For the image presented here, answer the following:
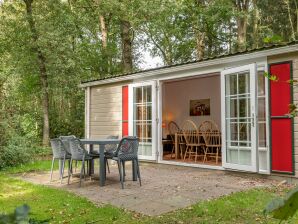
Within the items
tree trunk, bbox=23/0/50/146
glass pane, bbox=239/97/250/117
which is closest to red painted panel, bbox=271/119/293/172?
glass pane, bbox=239/97/250/117

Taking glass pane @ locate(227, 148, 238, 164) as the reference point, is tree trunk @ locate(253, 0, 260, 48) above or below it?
above

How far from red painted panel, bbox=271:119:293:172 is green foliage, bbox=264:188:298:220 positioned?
5486 millimetres

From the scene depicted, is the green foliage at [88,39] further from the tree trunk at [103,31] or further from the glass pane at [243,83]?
the glass pane at [243,83]

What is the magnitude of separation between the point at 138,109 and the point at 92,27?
8401 millimetres

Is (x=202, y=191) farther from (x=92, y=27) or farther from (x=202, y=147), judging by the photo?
(x=92, y=27)

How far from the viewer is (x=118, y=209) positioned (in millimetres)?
4086

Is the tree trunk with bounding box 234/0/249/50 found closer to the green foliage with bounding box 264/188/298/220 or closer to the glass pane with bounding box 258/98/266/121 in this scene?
the glass pane with bounding box 258/98/266/121

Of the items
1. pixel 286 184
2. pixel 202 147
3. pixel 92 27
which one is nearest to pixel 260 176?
pixel 286 184

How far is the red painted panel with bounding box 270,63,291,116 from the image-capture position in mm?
5734

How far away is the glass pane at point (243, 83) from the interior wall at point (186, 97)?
171 inches

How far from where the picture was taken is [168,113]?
1173 centimetres

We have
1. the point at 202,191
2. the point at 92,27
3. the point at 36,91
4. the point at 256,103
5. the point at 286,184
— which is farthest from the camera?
the point at 92,27

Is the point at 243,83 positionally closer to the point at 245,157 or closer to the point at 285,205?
the point at 245,157

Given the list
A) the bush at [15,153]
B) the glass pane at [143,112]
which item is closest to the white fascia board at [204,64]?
the glass pane at [143,112]
